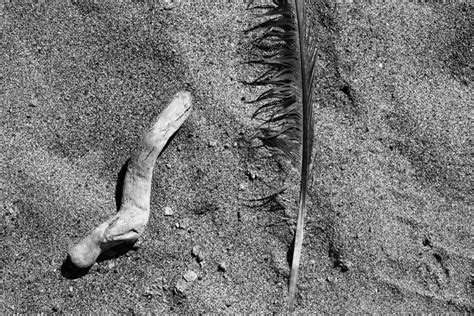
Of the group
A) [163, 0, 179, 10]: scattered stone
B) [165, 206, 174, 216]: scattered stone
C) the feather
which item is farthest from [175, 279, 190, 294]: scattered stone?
[163, 0, 179, 10]: scattered stone

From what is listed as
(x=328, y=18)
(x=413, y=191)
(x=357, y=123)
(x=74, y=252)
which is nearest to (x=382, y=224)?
(x=413, y=191)

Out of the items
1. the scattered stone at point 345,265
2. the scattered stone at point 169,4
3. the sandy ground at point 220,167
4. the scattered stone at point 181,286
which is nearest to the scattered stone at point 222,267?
the sandy ground at point 220,167

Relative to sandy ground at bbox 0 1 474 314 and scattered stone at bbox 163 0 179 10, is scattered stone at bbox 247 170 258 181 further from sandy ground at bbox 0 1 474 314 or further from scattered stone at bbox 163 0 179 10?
scattered stone at bbox 163 0 179 10

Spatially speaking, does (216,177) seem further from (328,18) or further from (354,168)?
(328,18)

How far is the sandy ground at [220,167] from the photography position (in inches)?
79.7

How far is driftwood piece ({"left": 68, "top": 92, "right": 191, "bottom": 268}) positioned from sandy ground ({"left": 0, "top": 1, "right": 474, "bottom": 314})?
0.07 metres

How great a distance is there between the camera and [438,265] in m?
2.10

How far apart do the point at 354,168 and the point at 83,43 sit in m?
1.07

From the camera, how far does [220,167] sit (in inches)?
82.1

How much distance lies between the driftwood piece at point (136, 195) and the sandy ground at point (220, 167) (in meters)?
0.07

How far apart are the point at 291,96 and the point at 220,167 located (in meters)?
0.35

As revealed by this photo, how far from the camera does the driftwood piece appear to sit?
195cm

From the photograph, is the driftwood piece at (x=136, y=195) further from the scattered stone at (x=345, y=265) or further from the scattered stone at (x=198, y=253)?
the scattered stone at (x=345, y=265)

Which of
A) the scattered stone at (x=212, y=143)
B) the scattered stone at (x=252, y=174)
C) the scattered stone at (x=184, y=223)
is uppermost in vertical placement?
the scattered stone at (x=212, y=143)
